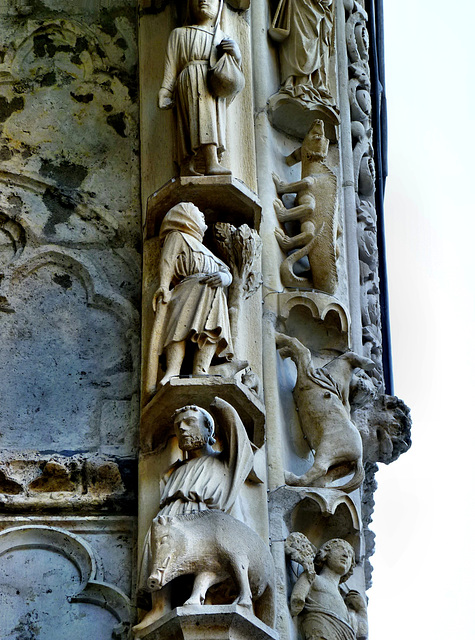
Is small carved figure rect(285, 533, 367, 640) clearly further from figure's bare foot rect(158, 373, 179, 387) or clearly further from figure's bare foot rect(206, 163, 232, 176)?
figure's bare foot rect(206, 163, 232, 176)

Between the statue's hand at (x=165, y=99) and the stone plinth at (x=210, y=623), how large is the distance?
225 cm

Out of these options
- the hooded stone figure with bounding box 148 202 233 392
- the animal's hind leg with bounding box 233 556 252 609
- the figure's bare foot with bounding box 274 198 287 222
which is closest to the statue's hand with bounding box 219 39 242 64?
the figure's bare foot with bounding box 274 198 287 222

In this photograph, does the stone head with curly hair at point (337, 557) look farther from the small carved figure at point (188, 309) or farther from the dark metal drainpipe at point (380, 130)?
the dark metal drainpipe at point (380, 130)

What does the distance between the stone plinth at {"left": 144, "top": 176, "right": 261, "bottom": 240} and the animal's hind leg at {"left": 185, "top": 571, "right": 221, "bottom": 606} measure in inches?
68.2

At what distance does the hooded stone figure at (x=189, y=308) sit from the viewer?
248 inches

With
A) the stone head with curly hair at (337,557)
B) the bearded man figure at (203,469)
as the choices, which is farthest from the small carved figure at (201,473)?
the stone head with curly hair at (337,557)

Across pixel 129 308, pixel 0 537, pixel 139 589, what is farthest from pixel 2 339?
pixel 139 589

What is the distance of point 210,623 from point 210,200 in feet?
6.46

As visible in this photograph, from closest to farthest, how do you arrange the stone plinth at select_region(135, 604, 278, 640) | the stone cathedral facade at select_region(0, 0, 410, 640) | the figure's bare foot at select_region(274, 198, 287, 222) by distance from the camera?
the stone plinth at select_region(135, 604, 278, 640), the stone cathedral facade at select_region(0, 0, 410, 640), the figure's bare foot at select_region(274, 198, 287, 222)

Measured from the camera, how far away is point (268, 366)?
661 cm

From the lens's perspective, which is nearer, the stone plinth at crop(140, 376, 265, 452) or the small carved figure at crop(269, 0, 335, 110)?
the stone plinth at crop(140, 376, 265, 452)

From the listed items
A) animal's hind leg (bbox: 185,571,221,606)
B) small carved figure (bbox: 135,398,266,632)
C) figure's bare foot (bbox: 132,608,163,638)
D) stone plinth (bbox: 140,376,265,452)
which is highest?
stone plinth (bbox: 140,376,265,452)

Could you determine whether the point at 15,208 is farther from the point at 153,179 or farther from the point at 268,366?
the point at 268,366

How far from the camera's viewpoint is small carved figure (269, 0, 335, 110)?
7484mm
